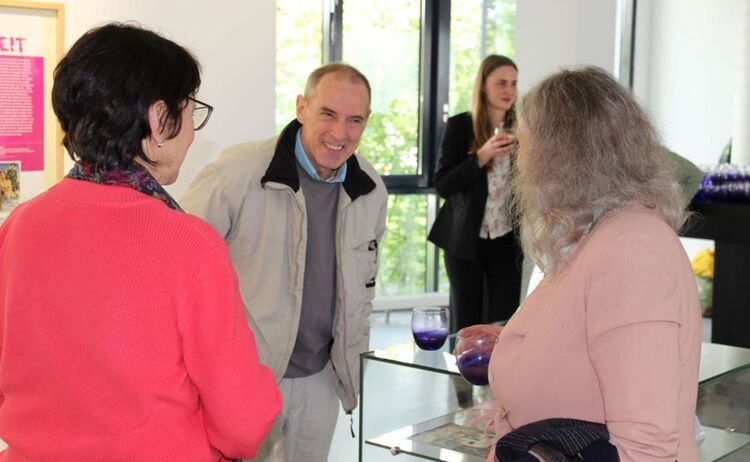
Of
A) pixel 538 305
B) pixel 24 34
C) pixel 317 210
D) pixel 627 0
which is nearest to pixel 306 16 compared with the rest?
pixel 627 0

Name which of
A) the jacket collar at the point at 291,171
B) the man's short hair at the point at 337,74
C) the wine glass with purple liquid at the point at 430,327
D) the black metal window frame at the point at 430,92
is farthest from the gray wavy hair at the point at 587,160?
the black metal window frame at the point at 430,92

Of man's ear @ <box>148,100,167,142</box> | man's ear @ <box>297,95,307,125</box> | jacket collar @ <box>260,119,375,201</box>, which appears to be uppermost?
man's ear @ <box>297,95,307,125</box>

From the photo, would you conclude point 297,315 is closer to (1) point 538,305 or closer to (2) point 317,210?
(2) point 317,210

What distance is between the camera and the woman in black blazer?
4691 millimetres

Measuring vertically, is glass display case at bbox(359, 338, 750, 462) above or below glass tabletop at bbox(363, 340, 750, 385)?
below

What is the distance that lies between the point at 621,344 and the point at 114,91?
0.92 metres

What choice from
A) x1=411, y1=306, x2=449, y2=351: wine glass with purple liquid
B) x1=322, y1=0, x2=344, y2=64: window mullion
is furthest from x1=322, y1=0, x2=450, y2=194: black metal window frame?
x1=411, y1=306, x2=449, y2=351: wine glass with purple liquid

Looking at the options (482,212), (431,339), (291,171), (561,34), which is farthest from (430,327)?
Answer: (561,34)

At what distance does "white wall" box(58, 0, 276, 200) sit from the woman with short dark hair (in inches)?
98.0

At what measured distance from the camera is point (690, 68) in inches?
348

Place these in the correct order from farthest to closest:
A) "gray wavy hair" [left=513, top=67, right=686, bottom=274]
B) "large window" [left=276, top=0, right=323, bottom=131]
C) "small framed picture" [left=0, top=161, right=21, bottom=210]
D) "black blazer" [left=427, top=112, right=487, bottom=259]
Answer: "large window" [left=276, top=0, right=323, bottom=131], "black blazer" [left=427, top=112, right=487, bottom=259], "small framed picture" [left=0, top=161, right=21, bottom=210], "gray wavy hair" [left=513, top=67, right=686, bottom=274]

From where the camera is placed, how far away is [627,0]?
8.73m

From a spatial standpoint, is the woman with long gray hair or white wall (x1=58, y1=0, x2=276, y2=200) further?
white wall (x1=58, y1=0, x2=276, y2=200)

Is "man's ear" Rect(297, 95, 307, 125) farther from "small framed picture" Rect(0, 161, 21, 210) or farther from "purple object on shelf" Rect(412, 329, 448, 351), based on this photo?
"small framed picture" Rect(0, 161, 21, 210)
